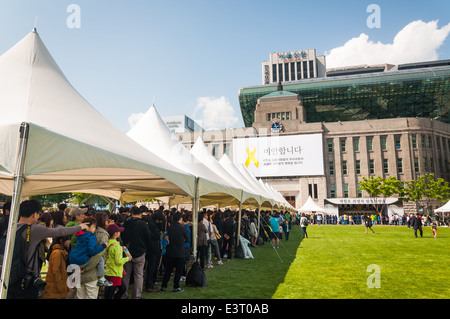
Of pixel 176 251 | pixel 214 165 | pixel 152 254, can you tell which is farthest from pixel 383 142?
pixel 152 254

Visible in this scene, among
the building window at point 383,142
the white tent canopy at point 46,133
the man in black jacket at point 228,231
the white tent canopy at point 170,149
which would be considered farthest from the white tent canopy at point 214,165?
the building window at point 383,142

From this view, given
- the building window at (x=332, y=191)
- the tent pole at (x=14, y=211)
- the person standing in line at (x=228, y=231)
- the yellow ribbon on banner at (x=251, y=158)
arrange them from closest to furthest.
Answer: the tent pole at (x=14, y=211), the person standing in line at (x=228, y=231), the building window at (x=332, y=191), the yellow ribbon on banner at (x=251, y=158)

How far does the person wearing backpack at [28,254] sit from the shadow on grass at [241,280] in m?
2.83

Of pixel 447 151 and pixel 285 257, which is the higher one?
pixel 447 151

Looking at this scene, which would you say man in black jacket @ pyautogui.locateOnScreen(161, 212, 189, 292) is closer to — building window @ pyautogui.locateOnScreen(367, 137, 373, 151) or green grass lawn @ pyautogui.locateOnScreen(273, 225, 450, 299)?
green grass lawn @ pyautogui.locateOnScreen(273, 225, 450, 299)

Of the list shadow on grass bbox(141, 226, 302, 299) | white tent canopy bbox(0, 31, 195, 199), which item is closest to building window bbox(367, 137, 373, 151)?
shadow on grass bbox(141, 226, 302, 299)

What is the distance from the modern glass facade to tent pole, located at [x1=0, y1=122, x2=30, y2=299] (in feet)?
262

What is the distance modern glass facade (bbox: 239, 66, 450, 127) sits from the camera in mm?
70562

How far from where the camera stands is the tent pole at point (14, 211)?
10.8ft

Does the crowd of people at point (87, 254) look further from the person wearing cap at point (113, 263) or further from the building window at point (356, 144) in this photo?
the building window at point (356, 144)

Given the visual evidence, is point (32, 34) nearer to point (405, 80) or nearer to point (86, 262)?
point (86, 262)
